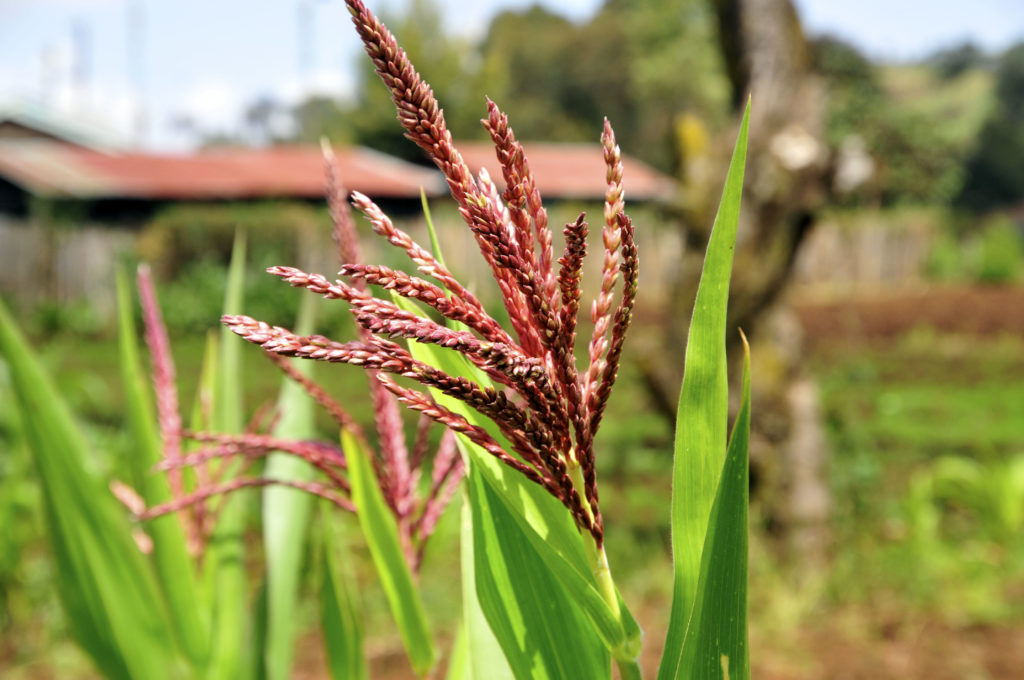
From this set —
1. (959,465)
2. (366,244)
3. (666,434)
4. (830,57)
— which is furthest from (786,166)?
(830,57)

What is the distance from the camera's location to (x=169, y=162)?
981 inches

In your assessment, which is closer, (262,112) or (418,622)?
(418,622)

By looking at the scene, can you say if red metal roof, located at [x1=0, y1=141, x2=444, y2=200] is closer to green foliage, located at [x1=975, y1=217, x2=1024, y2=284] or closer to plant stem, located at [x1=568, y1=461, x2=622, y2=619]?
green foliage, located at [x1=975, y1=217, x2=1024, y2=284]

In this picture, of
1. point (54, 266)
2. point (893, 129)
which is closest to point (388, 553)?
point (893, 129)

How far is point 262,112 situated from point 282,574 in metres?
75.7

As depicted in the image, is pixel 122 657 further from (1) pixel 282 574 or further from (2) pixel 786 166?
(2) pixel 786 166

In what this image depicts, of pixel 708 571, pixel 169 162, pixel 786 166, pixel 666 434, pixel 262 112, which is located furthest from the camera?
pixel 262 112

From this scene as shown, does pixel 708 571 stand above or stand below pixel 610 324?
below

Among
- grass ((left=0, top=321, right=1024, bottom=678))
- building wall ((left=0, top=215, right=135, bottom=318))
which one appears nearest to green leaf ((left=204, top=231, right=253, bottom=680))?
grass ((left=0, top=321, right=1024, bottom=678))

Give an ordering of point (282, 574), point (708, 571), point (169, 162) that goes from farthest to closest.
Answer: point (169, 162) < point (282, 574) < point (708, 571)

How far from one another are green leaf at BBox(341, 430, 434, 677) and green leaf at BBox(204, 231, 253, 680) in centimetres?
42

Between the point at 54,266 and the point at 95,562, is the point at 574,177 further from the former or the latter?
the point at 95,562

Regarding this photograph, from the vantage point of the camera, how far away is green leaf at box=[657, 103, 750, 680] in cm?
61

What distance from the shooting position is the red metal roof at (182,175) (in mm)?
20078
